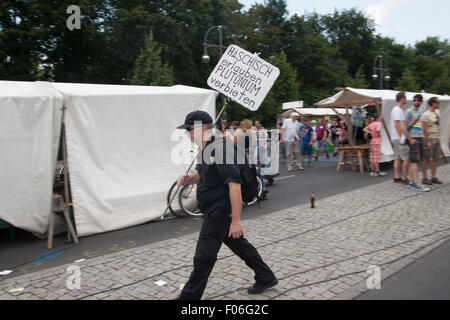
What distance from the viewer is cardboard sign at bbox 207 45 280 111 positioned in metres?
4.75

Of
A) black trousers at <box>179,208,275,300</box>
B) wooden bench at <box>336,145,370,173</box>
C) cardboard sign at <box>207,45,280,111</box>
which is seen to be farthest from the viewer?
wooden bench at <box>336,145,370,173</box>

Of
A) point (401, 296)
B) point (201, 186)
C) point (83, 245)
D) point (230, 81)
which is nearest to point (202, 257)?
point (201, 186)

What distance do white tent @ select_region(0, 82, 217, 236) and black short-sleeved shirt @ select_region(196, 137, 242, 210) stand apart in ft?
11.1

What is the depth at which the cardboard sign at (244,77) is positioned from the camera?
15.6 feet

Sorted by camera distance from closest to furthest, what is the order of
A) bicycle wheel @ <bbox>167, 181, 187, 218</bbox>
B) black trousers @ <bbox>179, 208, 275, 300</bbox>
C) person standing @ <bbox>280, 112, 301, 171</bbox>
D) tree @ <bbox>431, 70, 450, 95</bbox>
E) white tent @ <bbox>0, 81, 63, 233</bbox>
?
black trousers @ <bbox>179, 208, 275, 300</bbox>, white tent @ <bbox>0, 81, 63, 233</bbox>, bicycle wheel @ <bbox>167, 181, 187, 218</bbox>, person standing @ <bbox>280, 112, 301, 171</bbox>, tree @ <bbox>431, 70, 450, 95</bbox>

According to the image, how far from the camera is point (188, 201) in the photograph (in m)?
7.47

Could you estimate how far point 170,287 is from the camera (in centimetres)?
416

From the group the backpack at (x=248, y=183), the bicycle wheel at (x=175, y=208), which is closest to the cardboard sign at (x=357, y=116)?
the bicycle wheel at (x=175, y=208)

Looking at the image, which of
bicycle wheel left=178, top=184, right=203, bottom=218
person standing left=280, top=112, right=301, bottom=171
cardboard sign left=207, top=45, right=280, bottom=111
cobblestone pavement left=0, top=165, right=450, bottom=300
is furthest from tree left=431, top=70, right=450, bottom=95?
cardboard sign left=207, top=45, right=280, bottom=111

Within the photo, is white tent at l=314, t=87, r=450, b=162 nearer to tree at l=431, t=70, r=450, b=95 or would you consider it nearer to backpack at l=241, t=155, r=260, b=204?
backpack at l=241, t=155, r=260, b=204

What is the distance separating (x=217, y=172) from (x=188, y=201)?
4.15m

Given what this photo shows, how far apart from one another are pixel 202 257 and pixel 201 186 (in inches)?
23.9

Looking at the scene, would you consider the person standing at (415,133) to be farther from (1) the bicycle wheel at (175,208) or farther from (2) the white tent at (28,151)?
(2) the white tent at (28,151)

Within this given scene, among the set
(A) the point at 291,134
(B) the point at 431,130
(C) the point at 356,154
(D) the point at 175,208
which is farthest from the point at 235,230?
(C) the point at 356,154
